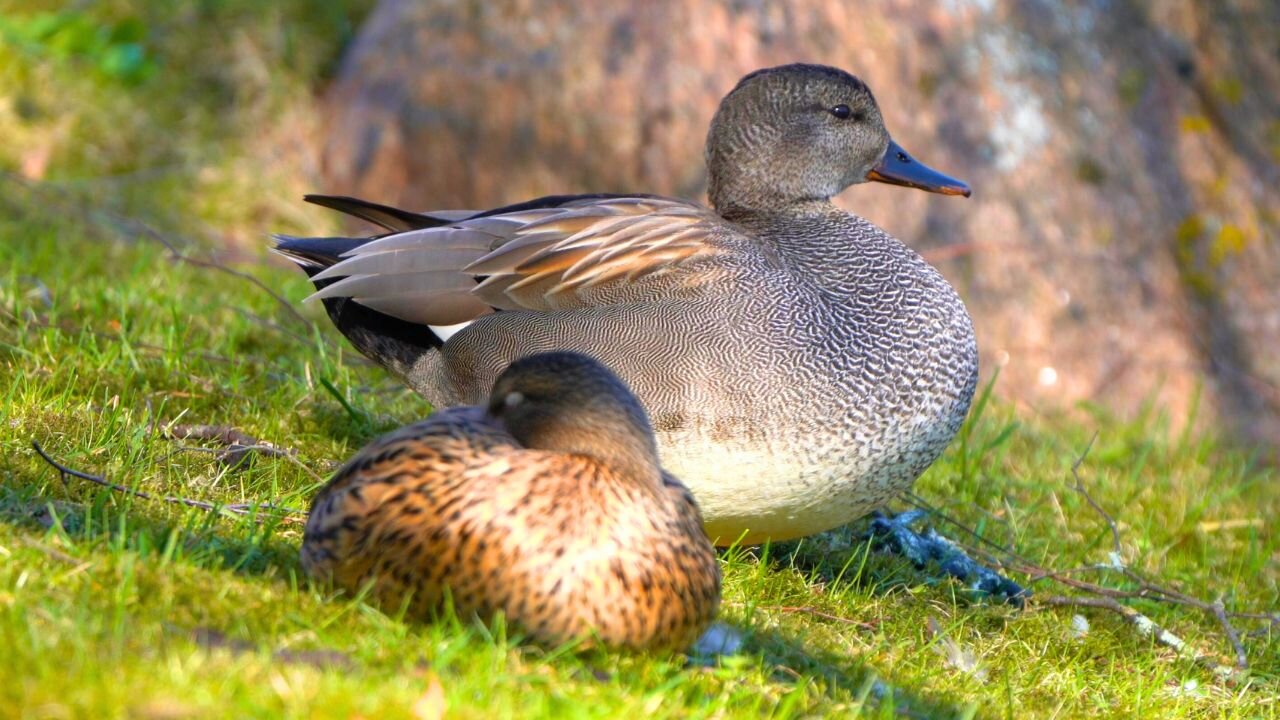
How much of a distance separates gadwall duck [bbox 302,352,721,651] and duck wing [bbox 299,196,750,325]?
896 mm

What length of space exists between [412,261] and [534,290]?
0.36m

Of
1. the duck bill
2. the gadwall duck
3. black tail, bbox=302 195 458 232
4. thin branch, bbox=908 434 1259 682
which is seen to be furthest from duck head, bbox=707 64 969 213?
the gadwall duck

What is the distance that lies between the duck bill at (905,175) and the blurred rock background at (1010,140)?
6.61ft

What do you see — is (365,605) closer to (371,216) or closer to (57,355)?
(371,216)

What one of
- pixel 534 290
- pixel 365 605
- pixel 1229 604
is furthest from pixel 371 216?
pixel 1229 604

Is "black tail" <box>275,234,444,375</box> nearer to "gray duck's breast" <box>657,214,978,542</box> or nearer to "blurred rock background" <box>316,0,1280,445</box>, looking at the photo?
"gray duck's breast" <box>657,214,978,542</box>

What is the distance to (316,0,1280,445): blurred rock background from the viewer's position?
6727mm

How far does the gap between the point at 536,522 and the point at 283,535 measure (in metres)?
0.92

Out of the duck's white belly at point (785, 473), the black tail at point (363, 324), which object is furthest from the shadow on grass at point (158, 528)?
the duck's white belly at point (785, 473)

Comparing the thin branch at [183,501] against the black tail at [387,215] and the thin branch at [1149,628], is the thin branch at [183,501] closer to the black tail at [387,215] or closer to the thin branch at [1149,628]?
the black tail at [387,215]

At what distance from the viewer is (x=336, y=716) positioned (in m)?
2.23

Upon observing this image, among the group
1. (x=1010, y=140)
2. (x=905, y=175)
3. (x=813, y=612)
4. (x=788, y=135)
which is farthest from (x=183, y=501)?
(x=1010, y=140)

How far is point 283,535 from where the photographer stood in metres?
3.41

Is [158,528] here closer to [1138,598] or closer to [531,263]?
[531,263]
